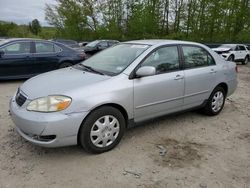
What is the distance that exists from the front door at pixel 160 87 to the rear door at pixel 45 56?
4.94 metres

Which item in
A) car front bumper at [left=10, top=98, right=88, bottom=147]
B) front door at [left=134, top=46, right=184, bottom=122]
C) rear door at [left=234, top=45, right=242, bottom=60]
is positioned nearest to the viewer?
car front bumper at [left=10, top=98, right=88, bottom=147]

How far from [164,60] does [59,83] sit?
5.65 ft

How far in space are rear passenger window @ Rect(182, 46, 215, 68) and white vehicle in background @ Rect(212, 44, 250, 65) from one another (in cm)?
1311

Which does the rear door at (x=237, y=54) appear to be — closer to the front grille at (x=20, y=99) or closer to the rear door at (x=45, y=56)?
the rear door at (x=45, y=56)

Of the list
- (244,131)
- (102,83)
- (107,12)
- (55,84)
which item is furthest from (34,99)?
(107,12)

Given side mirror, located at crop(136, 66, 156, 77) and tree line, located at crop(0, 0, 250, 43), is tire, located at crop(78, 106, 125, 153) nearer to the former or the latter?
side mirror, located at crop(136, 66, 156, 77)

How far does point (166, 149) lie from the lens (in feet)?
12.8

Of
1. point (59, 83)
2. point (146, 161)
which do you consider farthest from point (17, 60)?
point (146, 161)

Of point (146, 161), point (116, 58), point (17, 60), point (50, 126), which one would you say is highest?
point (116, 58)

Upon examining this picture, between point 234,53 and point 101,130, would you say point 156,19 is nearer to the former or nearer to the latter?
point 234,53

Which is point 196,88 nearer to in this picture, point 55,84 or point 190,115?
point 190,115

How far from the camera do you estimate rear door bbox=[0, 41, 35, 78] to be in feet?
25.2

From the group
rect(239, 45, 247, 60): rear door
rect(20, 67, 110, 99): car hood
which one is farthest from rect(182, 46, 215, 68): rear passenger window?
rect(239, 45, 247, 60): rear door

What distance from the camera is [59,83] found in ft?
12.0
